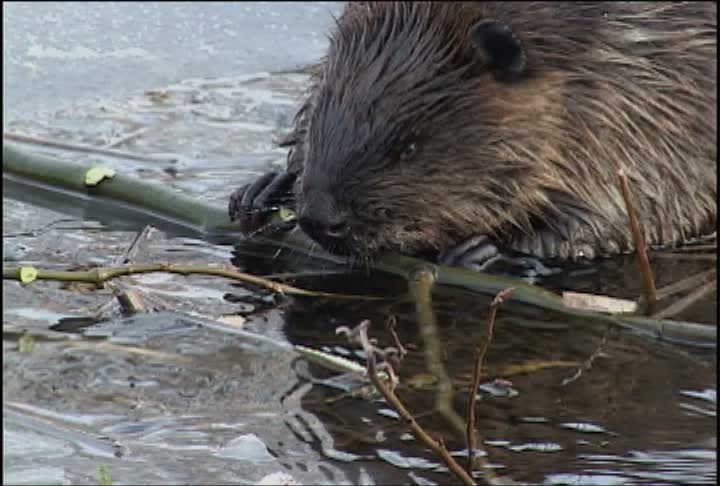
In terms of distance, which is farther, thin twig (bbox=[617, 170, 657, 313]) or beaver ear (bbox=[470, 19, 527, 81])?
beaver ear (bbox=[470, 19, 527, 81])

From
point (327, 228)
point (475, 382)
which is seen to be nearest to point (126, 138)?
point (327, 228)

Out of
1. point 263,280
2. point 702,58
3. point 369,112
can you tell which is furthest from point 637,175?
point 263,280

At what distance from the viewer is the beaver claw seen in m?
3.45

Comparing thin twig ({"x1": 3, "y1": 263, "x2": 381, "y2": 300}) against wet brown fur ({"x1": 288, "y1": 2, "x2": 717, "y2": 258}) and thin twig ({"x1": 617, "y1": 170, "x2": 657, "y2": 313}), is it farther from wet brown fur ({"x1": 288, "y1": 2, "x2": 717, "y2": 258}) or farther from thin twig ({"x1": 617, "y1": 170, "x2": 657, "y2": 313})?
thin twig ({"x1": 617, "y1": 170, "x2": 657, "y2": 313})

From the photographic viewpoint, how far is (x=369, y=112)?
3357 millimetres

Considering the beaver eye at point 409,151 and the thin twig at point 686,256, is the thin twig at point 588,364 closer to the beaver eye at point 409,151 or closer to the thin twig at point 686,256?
the beaver eye at point 409,151

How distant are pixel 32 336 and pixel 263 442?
0.53 metres

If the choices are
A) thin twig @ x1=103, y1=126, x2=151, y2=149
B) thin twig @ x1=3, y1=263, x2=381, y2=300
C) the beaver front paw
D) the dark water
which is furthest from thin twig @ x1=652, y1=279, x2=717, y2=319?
thin twig @ x1=103, y1=126, x2=151, y2=149

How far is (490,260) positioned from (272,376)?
83cm

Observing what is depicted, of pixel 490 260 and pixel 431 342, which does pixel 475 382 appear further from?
pixel 490 260

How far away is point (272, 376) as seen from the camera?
2.79m

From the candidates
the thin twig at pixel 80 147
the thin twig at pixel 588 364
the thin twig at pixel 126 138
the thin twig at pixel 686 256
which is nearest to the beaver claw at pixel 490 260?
the thin twig at pixel 686 256

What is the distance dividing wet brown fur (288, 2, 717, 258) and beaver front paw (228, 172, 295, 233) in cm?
4

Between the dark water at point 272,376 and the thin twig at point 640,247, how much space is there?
88 millimetres
